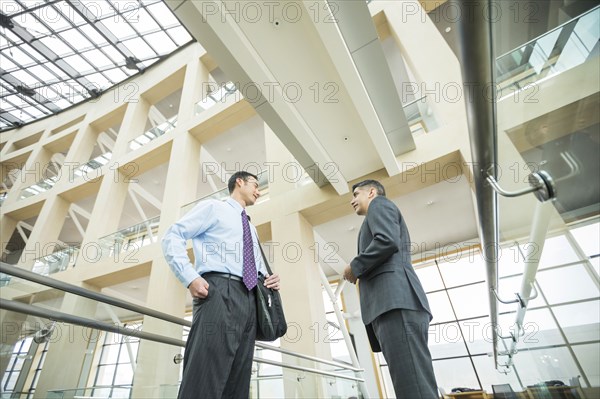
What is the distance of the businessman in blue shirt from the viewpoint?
148cm

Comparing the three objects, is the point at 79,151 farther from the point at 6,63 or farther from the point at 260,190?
the point at 260,190

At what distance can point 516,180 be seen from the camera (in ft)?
4.22

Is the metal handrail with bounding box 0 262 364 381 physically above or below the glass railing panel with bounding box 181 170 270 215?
below

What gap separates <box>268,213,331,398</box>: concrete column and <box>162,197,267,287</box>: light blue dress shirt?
307 centimetres

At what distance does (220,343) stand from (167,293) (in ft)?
21.0

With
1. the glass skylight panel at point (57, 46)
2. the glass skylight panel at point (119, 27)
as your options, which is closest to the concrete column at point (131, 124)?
the glass skylight panel at point (119, 27)

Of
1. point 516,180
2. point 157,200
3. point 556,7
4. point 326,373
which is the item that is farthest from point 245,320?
point 157,200

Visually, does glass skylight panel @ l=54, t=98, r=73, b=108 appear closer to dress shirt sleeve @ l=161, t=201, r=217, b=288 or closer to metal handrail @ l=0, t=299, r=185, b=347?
metal handrail @ l=0, t=299, r=185, b=347

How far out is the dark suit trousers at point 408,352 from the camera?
4.89ft

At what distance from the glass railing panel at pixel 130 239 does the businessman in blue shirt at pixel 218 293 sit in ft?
25.6

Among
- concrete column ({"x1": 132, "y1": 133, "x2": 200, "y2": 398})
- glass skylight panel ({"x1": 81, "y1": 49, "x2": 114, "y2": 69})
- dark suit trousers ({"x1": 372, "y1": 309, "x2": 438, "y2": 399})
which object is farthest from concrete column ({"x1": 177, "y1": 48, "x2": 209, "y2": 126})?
dark suit trousers ({"x1": 372, "y1": 309, "x2": 438, "y2": 399})

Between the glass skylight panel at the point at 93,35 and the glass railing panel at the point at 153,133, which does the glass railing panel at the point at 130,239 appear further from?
the glass skylight panel at the point at 93,35

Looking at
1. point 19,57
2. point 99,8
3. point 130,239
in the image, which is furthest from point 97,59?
point 130,239

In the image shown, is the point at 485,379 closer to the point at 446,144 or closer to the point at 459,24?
the point at 446,144
